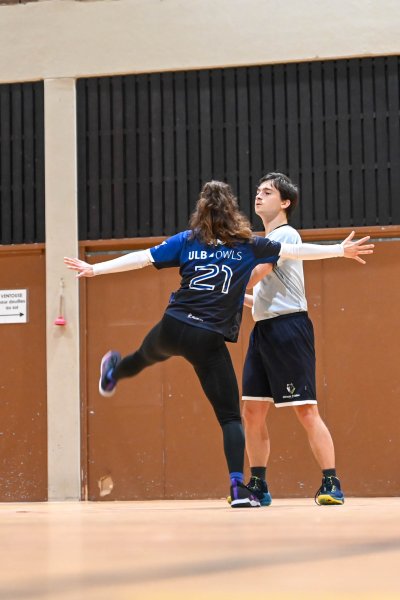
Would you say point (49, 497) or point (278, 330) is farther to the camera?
point (49, 497)

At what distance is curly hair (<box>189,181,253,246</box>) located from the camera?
4754 millimetres

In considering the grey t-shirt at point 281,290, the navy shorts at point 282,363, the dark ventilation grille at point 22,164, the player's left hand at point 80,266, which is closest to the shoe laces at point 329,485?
the navy shorts at point 282,363

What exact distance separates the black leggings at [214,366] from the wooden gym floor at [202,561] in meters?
1.39

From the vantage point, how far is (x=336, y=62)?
7.54m

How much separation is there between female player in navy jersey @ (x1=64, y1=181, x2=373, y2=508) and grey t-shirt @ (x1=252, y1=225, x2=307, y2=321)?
9.1 inches

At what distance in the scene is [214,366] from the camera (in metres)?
4.59

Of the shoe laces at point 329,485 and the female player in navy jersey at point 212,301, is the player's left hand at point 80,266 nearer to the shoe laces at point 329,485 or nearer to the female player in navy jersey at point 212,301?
the female player in navy jersey at point 212,301

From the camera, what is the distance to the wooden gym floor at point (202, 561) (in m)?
1.50

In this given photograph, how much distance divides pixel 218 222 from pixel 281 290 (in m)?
0.59

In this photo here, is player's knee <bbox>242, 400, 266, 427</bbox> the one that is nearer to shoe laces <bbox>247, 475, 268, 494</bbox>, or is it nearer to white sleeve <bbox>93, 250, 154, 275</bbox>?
shoe laces <bbox>247, 475, 268, 494</bbox>

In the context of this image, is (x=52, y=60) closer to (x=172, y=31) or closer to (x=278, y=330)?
(x=172, y=31)

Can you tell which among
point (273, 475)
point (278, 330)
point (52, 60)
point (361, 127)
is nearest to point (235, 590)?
point (278, 330)

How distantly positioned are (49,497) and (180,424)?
3.63ft

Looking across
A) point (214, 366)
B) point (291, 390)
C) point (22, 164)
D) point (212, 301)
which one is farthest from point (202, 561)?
point (22, 164)
